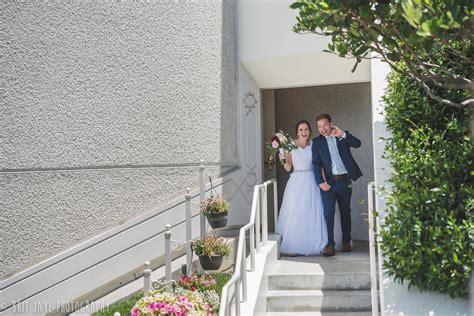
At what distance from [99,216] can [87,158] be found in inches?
23.4

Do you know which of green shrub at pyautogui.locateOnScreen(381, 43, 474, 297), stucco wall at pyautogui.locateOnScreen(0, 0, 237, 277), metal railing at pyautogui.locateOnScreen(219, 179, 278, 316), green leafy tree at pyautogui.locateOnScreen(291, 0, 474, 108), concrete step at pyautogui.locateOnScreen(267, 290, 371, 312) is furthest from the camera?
concrete step at pyautogui.locateOnScreen(267, 290, 371, 312)

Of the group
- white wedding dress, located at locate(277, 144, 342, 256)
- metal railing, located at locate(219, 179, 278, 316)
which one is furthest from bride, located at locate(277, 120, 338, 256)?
metal railing, located at locate(219, 179, 278, 316)

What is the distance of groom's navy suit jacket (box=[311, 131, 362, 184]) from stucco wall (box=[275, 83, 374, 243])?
1.59 metres

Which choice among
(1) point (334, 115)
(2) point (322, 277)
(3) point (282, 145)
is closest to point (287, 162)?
(3) point (282, 145)

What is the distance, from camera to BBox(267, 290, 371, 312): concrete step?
5.12 meters

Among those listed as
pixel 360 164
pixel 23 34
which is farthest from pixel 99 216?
pixel 360 164

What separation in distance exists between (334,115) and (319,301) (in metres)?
3.88

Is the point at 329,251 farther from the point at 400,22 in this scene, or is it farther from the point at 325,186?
the point at 400,22

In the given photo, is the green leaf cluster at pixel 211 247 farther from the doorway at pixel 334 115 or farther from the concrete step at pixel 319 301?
the doorway at pixel 334 115

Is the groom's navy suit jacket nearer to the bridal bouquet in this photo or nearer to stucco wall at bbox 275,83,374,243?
the bridal bouquet

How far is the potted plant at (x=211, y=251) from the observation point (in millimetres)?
5152

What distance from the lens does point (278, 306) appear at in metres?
5.27

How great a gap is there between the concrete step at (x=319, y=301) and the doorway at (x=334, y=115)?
2.74 meters

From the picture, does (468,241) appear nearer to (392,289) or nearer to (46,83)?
(392,289)
